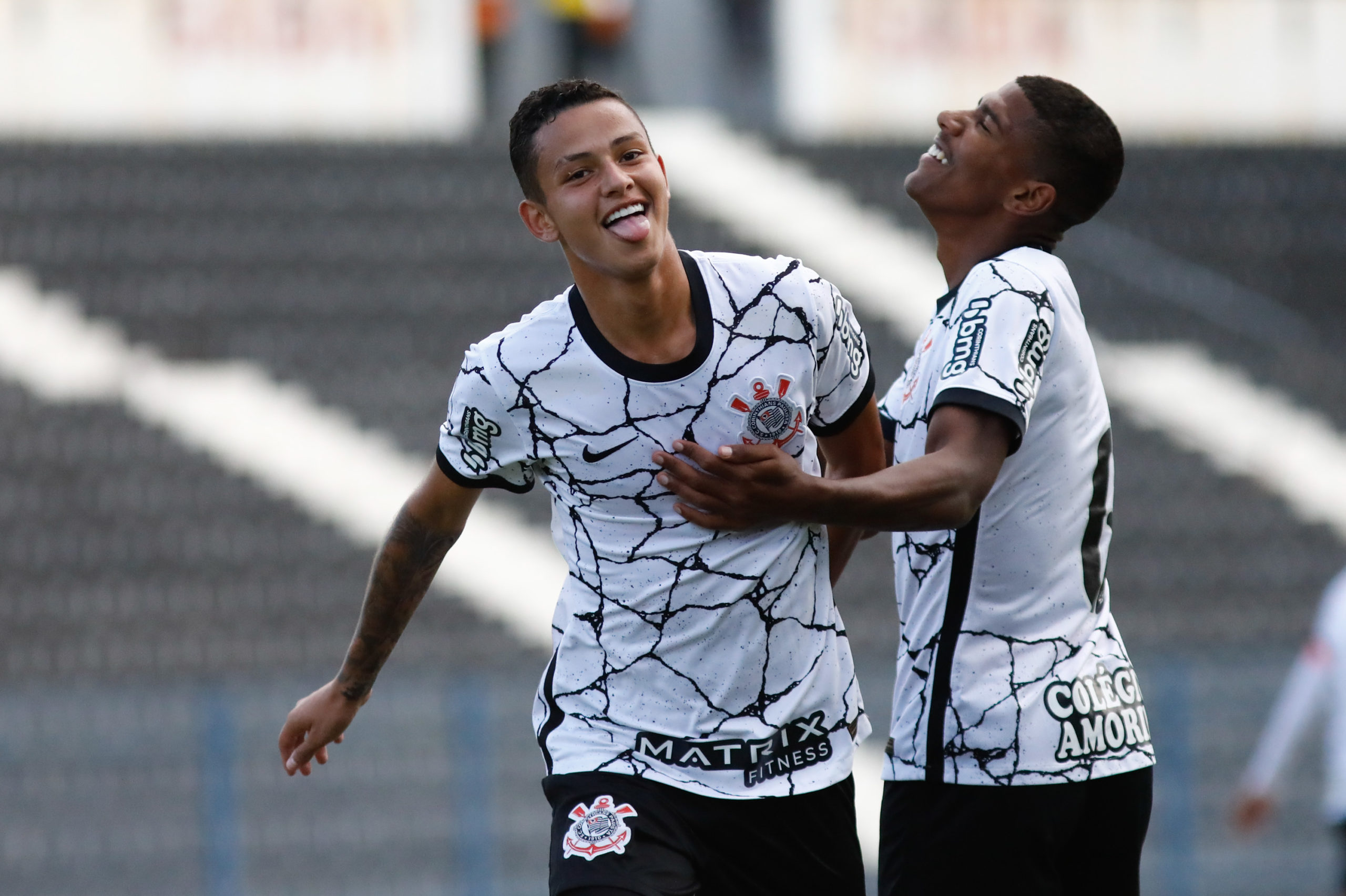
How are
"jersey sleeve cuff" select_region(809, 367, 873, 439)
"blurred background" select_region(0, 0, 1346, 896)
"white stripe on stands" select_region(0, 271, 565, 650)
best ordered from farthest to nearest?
"white stripe on stands" select_region(0, 271, 565, 650)
"blurred background" select_region(0, 0, 1346, 896)
"jersey sleeve cuff" select_region(809, 367, 873, 439)

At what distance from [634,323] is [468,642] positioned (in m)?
8.41

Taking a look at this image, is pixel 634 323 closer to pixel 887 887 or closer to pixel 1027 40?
pixel 887 887

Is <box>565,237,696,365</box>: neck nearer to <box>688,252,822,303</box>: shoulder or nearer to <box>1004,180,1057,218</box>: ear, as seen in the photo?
<box>688,252,822,303</box>: shoulder

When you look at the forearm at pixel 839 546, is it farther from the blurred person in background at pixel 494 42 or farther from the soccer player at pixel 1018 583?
the blurred person in background at pixel 494 42

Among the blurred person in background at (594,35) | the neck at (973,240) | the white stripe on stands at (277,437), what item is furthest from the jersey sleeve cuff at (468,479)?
the blurred person in background at (594,35)

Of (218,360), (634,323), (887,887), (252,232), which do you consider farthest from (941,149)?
(252,232)

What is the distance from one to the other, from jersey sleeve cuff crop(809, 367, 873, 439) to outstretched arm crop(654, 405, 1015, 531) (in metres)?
0.41

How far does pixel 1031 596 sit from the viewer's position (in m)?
3.19

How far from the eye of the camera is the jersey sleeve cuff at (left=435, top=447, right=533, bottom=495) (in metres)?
3.45

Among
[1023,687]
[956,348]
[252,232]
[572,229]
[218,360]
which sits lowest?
[1023,687]

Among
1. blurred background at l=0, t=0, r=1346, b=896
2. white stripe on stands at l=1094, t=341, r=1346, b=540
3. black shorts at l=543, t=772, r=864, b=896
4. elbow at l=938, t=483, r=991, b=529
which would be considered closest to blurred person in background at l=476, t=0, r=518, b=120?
blurred background at l=0, t=0, r=1346, b=896

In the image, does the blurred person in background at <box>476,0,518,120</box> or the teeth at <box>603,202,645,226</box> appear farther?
the blurred person in background at <box>476,0,518,120</box>

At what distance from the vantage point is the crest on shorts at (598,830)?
3191 mm

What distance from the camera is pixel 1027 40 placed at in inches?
690
